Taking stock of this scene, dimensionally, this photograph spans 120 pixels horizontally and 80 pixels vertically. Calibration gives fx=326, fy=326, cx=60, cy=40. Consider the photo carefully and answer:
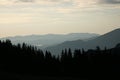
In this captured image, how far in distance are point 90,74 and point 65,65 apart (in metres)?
19.1

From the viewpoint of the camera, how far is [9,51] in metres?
174

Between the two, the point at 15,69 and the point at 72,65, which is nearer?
the point at 15,69

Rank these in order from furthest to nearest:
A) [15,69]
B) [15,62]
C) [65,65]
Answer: [65,65]
[15,62]
[15,69]

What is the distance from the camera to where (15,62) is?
160750 millimetres

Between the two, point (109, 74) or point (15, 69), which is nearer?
point (15, 69)

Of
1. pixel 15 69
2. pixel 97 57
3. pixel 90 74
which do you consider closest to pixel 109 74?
pixel 90 74

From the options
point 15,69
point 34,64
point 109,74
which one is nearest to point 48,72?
point 34,64

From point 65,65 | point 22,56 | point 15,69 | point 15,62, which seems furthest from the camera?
point 65,65

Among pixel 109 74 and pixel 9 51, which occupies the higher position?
pixel 9 51

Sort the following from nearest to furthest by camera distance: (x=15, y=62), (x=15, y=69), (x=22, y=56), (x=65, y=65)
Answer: (x=15, y=69) < (x=15, y=62) < (x=22, y=56) < (x=65, y=65)

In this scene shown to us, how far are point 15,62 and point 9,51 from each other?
15119mm

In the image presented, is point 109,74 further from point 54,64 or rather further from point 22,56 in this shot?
point 22,56

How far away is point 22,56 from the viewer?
6796 inches

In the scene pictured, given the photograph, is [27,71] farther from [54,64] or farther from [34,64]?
[54,64]
